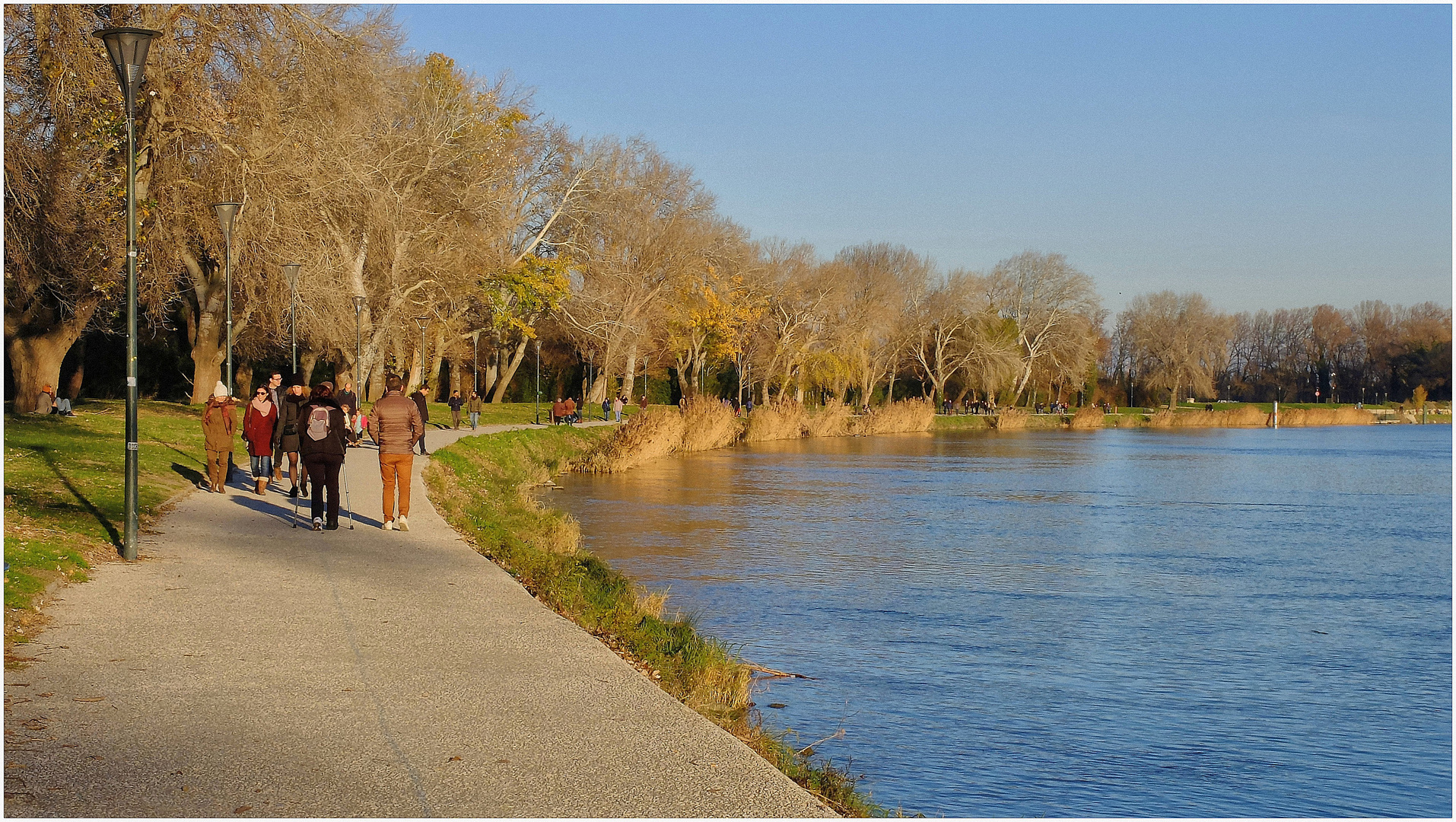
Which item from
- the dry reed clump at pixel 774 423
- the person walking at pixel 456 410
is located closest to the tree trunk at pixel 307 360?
the person walking at pixel 456 410

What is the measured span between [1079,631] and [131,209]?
432 inches

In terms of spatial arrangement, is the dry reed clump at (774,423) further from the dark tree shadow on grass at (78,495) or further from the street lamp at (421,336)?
the dark tree shadow on grass at (78,495)

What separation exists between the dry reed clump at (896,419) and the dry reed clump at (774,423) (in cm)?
647

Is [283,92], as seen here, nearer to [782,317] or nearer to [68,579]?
[68,579]

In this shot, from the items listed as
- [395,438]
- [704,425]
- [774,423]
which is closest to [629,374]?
[774,423]

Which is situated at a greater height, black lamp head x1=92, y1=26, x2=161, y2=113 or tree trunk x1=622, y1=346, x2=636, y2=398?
Answer: black lamp head x1=92, y1=26, x2=161, y2=113

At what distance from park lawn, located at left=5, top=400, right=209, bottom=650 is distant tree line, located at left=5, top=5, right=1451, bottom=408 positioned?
319cm

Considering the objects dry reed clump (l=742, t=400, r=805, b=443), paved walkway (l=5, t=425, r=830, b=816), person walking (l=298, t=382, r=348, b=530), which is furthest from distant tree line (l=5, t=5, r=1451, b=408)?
paved walkway (l=5, t=425, r=830, b=816)

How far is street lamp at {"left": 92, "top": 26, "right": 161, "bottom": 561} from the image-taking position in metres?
12.0

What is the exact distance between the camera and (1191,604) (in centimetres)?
1802

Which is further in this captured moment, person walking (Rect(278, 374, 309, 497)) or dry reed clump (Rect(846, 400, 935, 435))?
dry reed clump (Rect(846, 400, 935, 435))

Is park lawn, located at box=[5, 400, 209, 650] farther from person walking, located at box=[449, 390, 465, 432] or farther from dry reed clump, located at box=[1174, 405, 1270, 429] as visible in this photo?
dry reed clump, located at box=[1174, 405, 1270, 429]

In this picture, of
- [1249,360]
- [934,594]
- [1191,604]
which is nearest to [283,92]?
[934,594]

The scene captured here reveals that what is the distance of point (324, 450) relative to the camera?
15.4 meters
